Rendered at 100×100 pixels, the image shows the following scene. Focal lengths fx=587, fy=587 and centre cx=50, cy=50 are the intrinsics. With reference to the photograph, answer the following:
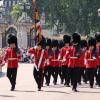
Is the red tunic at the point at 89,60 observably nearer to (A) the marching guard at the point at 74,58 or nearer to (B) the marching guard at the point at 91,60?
(B) the marching guard at the point at 91,60

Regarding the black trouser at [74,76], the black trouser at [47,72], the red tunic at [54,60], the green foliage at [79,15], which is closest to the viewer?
the black trouser at [74,76]

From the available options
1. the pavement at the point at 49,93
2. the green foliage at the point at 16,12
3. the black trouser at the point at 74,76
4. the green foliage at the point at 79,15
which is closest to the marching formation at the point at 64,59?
the black trouser at the point at 74,76

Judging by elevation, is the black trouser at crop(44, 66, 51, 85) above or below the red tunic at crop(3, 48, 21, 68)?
below

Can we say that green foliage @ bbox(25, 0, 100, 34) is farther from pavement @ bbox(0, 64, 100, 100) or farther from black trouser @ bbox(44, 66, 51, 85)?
Answer: pavement @ bbox(0, 64, 100, 100)

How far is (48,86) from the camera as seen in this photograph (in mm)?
18688

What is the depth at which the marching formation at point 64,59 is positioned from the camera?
1705 centimetres

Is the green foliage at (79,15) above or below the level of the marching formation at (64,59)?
above

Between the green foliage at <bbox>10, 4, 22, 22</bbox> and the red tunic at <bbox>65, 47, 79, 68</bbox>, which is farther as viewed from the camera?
the green foliage at <bbox>10, 4, 22, 22</bbox>

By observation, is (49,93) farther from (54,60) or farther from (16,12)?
(16,12)

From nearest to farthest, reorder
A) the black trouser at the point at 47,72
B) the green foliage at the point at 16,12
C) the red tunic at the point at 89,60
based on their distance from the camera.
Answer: the red tunic at the point at 89,60 → the black trouser at the point at 47,72 → the green foliage at the point at 16,12

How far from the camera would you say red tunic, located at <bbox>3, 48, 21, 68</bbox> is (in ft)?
56.0

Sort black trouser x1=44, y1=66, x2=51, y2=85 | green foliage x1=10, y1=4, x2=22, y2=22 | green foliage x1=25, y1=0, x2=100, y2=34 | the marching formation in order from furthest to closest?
1. green foliage x1=10, y1=4, x2=22, y2=22
2. green foliage x1=25, y1=0, x2=100, y2=34
3. black trouser x1=44, y1=66, x2=51, y2=85
4. the marching formation

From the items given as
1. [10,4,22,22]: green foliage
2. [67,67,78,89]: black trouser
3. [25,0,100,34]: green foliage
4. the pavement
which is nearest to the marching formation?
[67,67,78,89]: black trouser

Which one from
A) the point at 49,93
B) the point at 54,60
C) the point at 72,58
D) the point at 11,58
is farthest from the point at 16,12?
the point at 49,93
